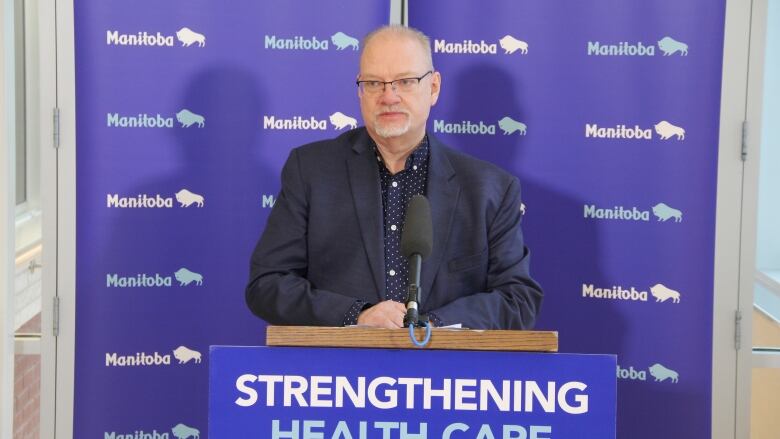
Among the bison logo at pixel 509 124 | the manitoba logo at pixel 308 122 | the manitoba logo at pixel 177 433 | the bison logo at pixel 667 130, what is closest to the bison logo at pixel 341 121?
the manitoba logo at pixel 308 122

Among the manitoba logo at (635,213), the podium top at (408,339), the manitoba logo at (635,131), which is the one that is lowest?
the podium top at (408,339)

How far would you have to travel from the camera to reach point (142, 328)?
4.02 m

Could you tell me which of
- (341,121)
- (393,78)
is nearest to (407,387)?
(393,78)

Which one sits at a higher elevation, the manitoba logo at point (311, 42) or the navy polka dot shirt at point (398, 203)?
the manitoba logo at point (311, 42)

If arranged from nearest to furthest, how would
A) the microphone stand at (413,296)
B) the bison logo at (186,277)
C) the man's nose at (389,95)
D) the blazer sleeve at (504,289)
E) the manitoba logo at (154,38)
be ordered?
the microphone stand at (413,296)
the blazer sleeve at (504,289)
the man's nose at (389,95)
the manitoba logo at (154,38)
the bison logo at (186,277)

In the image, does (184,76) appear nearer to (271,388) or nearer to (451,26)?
(451,26)

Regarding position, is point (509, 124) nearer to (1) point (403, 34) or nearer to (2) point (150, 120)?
(1) point (403, 34)

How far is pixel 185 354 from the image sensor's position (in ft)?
13.3

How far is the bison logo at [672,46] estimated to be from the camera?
395 centimetres

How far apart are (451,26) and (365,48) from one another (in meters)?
0.92

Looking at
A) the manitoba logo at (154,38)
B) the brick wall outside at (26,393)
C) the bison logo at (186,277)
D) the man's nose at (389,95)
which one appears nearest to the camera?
the man's nose at (389,95)

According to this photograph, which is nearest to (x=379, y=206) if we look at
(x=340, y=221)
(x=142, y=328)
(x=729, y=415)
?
(x=340, y=221)

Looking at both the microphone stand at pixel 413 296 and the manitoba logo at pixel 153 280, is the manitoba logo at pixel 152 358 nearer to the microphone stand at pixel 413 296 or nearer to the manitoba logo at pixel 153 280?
the manitoba logo at pixel 153 280

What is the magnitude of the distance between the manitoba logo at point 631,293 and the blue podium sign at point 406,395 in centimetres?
193
